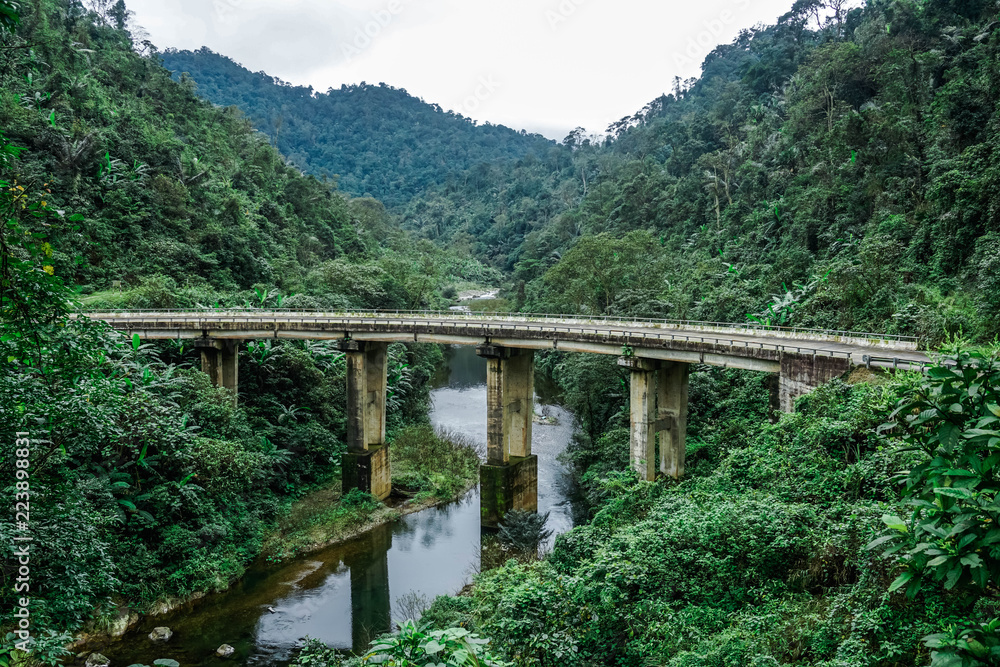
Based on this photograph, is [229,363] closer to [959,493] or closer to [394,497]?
[394,497]

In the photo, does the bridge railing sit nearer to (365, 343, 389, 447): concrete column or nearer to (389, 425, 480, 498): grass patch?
(365, 343, 389, 447): concrete column

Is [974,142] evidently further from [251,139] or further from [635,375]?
[251,139]

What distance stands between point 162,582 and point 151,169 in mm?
42787

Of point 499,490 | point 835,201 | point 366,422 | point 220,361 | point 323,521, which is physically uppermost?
point 835,201

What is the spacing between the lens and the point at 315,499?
112 feet

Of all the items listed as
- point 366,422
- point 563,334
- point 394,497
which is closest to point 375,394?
point 366,422

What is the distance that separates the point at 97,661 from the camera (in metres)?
19.8

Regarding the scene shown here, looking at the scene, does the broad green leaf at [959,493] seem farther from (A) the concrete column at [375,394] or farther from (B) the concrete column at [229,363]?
(B) the concrete column at [229,363]

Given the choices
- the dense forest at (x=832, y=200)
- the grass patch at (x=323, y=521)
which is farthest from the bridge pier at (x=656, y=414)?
the grass patch at (x=323, y=521)

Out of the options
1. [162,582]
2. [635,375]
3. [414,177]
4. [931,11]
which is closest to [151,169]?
[162,582]

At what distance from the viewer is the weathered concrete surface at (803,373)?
71.7ft

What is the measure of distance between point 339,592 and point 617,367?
766 inches

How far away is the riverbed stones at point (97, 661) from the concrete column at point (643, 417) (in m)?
19.9

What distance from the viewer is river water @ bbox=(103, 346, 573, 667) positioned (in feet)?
70.9
